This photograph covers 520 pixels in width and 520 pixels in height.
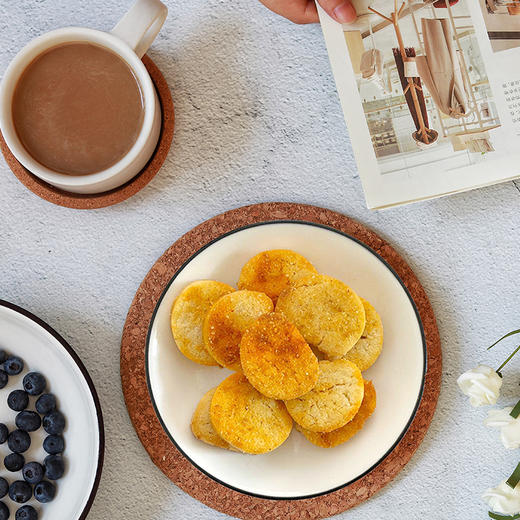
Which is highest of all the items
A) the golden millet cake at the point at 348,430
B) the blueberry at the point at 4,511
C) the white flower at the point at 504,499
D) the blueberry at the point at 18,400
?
the blueberry at the point at 18,400

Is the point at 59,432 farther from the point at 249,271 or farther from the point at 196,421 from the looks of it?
the point at 249,271

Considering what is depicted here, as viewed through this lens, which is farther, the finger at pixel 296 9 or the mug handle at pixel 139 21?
the finger at pixel 296 9

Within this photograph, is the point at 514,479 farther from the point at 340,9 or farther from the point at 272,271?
the point at 340,9

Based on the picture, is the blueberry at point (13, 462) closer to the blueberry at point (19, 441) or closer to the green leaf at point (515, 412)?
the blueberry at point (19, 441)

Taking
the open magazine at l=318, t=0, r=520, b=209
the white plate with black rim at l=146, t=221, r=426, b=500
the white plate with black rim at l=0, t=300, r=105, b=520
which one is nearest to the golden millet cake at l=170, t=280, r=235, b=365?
the white plate with black rim at l=146, t=221, r=426, b=500

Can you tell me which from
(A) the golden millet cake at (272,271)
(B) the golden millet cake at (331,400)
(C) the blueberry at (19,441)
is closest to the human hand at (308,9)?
(A) the golden millet cake at (272,271)

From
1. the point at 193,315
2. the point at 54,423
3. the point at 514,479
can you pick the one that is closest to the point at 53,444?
the point at 54,423

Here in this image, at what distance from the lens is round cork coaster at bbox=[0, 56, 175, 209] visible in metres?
0.81

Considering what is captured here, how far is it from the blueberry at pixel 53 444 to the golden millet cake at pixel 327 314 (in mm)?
356

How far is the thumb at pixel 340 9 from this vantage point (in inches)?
30.3

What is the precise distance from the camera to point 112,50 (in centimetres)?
72

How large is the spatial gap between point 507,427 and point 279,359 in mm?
326

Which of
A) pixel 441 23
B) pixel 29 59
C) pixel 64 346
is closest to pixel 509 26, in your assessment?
pixel 441 23

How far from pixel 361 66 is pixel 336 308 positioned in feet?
1.10
